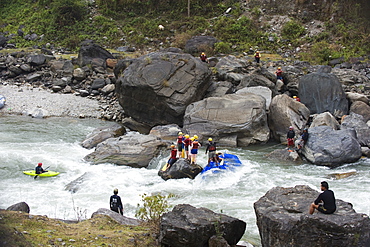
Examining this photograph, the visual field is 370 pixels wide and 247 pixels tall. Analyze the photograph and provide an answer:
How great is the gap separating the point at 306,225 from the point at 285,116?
13.4 meters

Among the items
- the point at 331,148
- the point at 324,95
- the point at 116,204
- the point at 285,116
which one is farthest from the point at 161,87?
the point at 116,204

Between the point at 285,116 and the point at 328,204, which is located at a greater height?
the point at 328,204

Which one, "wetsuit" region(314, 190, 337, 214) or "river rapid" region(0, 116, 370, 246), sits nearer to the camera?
"wetsuit" region(314, 190, 337, 214)

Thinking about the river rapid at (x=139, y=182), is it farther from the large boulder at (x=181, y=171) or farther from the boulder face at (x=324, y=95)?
the boulder face at (x=324, y=95)

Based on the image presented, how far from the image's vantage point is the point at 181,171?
558 inches

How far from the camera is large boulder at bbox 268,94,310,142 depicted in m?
19.4

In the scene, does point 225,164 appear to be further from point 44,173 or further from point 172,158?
point 44,173

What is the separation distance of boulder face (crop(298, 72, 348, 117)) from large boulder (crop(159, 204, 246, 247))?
50.6 feet

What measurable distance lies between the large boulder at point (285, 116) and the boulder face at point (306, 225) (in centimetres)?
1166

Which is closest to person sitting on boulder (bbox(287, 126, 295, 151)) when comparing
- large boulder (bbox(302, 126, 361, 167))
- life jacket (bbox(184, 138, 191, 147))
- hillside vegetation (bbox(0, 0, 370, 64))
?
large boulder (bbox(302, 126, 361, 167))

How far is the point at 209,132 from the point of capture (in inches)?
745

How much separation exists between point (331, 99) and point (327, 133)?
18.2 feet

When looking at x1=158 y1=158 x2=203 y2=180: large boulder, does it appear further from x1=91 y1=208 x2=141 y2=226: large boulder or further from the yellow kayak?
x1=91 y1=208 x2=141 y2=226: large boulder

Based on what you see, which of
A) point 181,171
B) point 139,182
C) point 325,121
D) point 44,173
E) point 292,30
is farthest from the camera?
point 292,30
